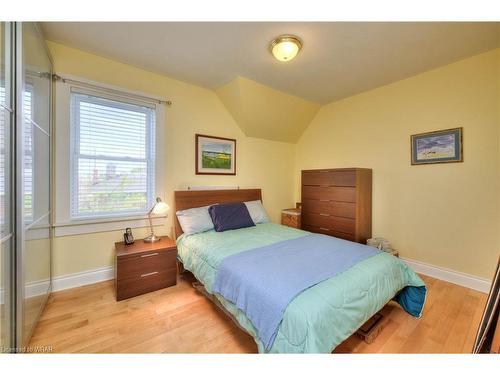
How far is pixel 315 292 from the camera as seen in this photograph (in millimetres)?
1252

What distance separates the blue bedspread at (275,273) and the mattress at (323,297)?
0.17ft

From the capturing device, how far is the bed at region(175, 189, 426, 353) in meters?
1.11

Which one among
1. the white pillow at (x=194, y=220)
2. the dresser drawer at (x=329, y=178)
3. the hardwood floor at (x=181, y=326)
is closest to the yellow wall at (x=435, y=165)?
the dresser drawer at (x=329, y=178)

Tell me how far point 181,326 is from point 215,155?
216 centimetres

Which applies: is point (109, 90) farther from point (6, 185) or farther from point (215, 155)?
point (6, 185)

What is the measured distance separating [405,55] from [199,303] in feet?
10.7

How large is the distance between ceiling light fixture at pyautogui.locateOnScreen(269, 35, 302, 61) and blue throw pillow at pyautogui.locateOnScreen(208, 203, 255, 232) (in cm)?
180

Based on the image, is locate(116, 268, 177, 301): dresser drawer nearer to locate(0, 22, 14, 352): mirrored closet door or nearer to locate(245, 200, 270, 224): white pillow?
locate(0, 22, 14, 352): mirrored closet door

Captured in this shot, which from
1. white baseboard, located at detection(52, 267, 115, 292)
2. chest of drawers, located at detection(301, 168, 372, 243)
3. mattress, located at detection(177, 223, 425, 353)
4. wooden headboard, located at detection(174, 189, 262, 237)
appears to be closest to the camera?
mattress, located at detection(177, 223, 425, 353)

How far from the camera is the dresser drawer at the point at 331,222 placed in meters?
2.91

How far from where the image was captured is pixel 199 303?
6.60 ft

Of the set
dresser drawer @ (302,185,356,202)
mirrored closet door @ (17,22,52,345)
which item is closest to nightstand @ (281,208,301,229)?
dresser drawer @ (302,185,356,202)

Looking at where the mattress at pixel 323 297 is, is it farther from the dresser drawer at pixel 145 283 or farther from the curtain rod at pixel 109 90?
the curtain rod at pixel 109 90
